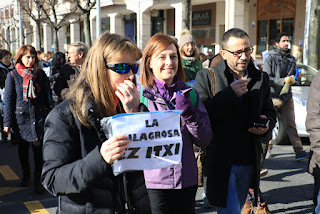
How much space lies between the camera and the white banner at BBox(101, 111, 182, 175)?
1.76m

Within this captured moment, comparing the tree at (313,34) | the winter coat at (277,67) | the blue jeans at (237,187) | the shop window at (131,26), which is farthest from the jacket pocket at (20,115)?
the shop window at (131,26)

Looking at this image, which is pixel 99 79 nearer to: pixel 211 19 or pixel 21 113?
pixel 21 113

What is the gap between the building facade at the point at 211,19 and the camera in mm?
20859

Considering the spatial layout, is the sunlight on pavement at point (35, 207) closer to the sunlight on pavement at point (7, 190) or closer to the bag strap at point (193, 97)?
the sunlight on pavement at point (7, 190)

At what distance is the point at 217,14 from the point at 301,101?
62.0 feet

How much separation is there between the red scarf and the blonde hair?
11.4ft

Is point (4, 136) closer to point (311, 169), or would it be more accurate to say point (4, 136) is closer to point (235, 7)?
point (311, 169)

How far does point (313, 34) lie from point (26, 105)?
782 centimetres

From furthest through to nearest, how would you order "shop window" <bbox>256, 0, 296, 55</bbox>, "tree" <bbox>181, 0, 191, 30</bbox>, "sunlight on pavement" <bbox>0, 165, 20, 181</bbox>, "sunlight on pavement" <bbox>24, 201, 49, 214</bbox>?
"shop window" <bbox>256, 0, 296, 55</bbox>
"tree" <bbox>181, 0, 191, 30</bbox>
"sunlight on pavement" <bbox>0, 165, 20, 181</bbox>
"sunlight on pavement" <bbox>24, 201, 49, 214</bbox>

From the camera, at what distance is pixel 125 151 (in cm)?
182

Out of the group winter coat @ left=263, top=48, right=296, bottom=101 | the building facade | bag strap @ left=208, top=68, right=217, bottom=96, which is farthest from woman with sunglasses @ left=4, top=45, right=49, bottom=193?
the building facade

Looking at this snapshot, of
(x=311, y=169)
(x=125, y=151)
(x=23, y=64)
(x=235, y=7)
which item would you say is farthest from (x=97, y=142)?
(x=235, y=7)

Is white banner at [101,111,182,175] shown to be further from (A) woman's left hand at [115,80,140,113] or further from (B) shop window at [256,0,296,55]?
(B) shop window at [256,0,296,55]

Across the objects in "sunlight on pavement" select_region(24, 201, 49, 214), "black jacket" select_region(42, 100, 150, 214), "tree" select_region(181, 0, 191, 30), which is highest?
"tree" select_region(181, 0, 191, 30)
